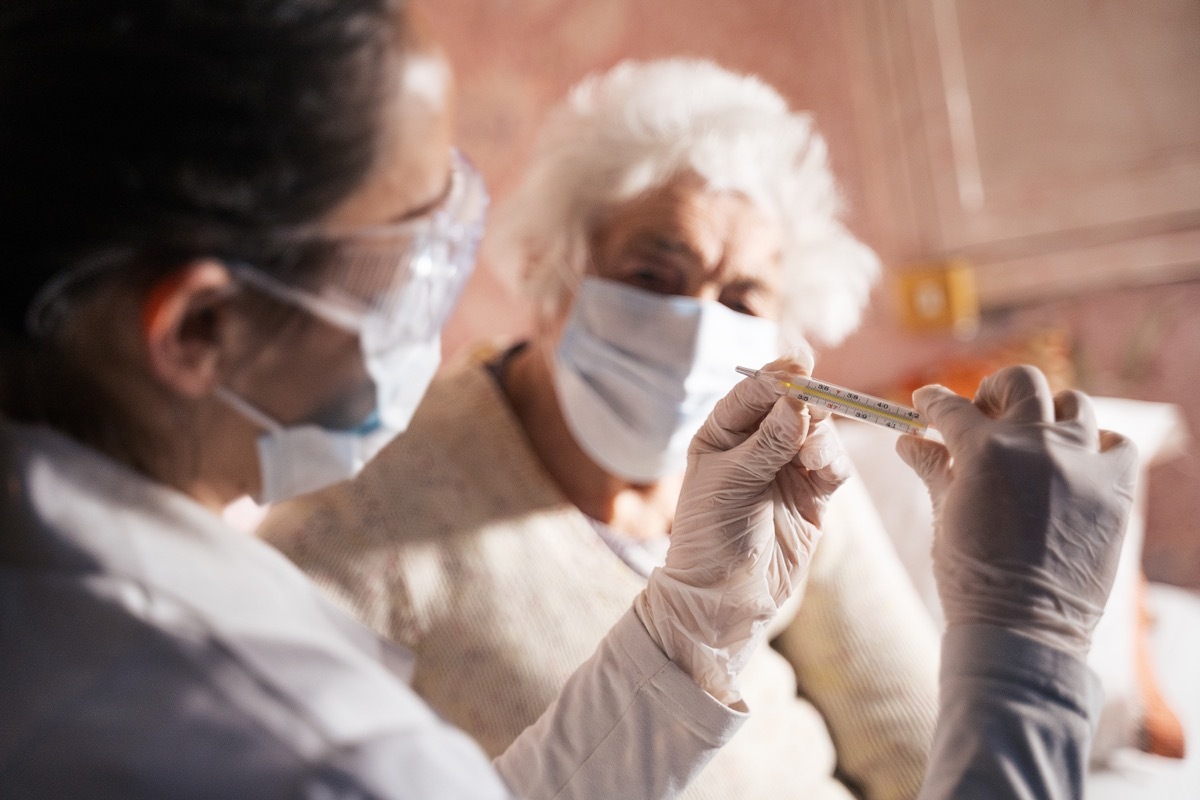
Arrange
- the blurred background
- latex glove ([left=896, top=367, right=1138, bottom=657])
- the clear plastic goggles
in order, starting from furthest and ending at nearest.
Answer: the blurred background → latex glove ([left=896, top=367, right=1138, bottom=657]) → the clear plastic goggles

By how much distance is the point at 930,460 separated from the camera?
77cm

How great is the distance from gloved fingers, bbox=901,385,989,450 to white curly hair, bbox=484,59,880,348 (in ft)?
1.30

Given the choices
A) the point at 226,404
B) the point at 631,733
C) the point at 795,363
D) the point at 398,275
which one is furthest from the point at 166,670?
the point at 795,363

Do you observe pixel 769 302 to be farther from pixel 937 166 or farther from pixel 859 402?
pixel 937 166

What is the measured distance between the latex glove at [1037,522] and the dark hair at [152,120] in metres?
0.57

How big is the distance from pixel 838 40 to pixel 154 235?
6.17ft

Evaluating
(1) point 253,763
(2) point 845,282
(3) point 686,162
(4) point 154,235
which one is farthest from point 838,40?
(1) point 253,763

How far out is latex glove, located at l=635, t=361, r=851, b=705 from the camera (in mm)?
720

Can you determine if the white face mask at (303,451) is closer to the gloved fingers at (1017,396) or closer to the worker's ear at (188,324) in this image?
the worker's ear at (188,324)

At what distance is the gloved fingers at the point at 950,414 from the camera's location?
0.71 meters

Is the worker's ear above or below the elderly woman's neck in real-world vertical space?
above

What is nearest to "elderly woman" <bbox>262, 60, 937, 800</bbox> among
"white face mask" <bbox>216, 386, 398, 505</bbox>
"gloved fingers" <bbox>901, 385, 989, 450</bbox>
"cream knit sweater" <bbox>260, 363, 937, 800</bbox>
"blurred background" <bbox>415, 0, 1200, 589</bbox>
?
"cream knit sweater" <bbox>260, 363, 937, 800</bbox>

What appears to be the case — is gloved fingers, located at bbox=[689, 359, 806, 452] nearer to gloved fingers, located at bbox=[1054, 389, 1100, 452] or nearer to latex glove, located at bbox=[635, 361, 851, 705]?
latex glove, located at bbox=[635, 361, 851, 705]

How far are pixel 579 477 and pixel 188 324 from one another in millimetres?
726
